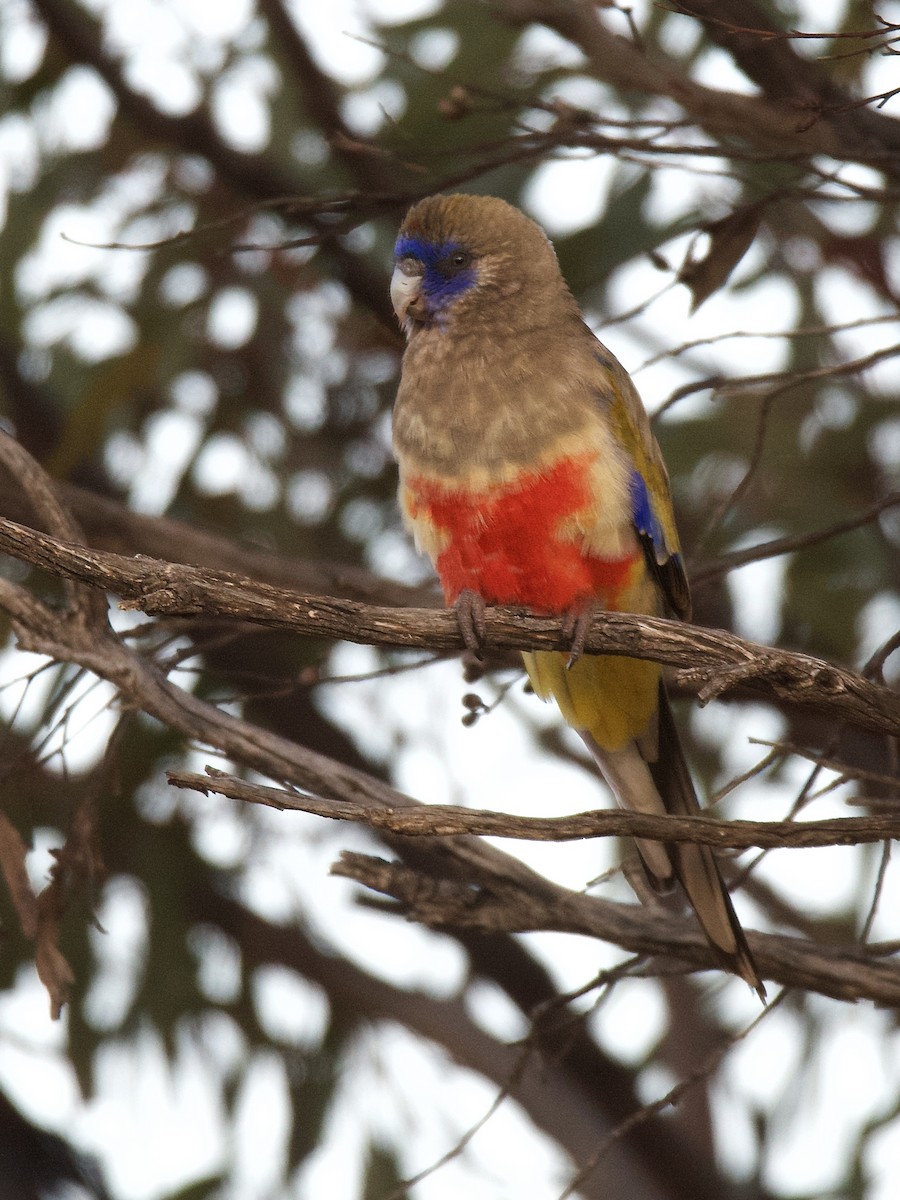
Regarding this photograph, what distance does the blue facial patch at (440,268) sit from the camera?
3957 mm

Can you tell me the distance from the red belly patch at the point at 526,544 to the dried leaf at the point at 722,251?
A: 607 millimetres

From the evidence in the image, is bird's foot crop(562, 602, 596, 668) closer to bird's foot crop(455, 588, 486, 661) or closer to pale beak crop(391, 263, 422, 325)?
bird's foot crop(455, 588, 486, 661)

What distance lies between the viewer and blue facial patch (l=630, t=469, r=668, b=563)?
3.57 metres

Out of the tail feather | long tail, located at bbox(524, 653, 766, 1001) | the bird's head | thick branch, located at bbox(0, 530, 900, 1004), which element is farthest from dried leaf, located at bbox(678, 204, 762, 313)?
thick branch, located at bbox(0, 530, 900, 1004)

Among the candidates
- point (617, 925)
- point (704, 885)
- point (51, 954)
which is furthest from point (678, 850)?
point (51, 954)

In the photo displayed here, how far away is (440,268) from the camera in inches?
157

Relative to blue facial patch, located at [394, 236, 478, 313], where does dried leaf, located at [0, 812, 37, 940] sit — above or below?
below

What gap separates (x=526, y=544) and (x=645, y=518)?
0.34m

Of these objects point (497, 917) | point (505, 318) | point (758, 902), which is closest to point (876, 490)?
point (758, 902)

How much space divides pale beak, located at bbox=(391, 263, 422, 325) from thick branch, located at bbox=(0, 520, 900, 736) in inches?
54.7

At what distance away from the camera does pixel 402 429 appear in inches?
148

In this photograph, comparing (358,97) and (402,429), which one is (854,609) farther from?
(358,97)

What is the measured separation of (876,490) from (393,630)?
3013 millimetres

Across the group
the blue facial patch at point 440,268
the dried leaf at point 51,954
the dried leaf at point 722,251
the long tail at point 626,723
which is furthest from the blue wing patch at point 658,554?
the dried leaf at point 51,954
